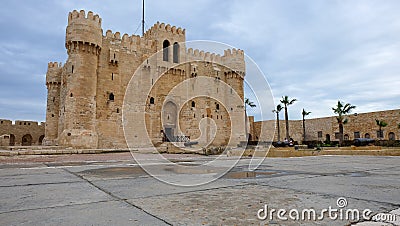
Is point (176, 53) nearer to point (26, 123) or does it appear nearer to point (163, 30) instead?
point (163, 30)

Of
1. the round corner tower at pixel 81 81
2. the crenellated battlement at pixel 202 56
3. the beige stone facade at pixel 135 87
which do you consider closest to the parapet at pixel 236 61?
the beige stone facade at pixel 135 87

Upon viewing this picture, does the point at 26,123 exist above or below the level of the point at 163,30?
below

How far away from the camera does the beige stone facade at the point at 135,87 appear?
20.5 m

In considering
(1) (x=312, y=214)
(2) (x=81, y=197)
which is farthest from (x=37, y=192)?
(1) (x=312, y=214)

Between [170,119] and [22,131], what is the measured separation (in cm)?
1846

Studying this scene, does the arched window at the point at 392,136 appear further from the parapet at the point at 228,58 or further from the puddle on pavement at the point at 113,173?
the puddle on pavement at the point at 113,173

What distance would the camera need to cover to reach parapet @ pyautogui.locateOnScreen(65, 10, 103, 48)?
A: 67.1ft

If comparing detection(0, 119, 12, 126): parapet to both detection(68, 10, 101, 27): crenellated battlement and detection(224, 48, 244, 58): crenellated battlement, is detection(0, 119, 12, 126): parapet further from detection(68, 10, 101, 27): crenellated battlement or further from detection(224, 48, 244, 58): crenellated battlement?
detection(224, 48, 244, 58): crenellated battlement

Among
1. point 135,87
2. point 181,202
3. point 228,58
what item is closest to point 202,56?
point 228,58

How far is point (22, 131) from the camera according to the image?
1228 inches

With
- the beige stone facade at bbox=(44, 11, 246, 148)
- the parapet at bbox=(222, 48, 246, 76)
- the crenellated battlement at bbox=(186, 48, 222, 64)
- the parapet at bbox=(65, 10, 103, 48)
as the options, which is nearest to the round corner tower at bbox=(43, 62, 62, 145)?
the beige stone facade at bbox=(44, 11, 246, 148)

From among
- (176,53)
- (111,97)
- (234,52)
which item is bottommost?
(111,97)

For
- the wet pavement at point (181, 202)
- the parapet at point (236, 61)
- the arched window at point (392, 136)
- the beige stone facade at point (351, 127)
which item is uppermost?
the parapet at point (236, 61)

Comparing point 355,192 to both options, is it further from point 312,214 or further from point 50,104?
point 50,104
